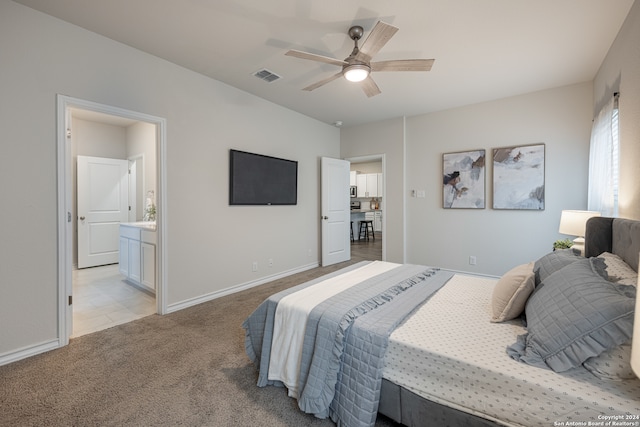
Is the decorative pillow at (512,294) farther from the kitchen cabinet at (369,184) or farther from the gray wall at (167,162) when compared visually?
the kitchen cabinet at (369,184)

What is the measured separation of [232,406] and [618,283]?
2148 millimetres

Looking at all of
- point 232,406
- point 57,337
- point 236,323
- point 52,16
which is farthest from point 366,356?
point 52,16

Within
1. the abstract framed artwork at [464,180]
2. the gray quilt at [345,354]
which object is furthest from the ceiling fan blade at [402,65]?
the abstract framed artwork at [464,180]

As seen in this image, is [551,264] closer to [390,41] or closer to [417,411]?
[417,411]

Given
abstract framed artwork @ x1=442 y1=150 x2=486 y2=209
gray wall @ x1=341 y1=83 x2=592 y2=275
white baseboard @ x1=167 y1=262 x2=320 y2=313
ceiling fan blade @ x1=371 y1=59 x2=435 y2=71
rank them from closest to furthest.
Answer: ceiling fan blade @ x1=371 y1=59 x2=435 y2=71 → white baseboard @ x1=167 y1=262 x2=320 y2=313 → gray wall @ x1=341 y1=83 x2=592 y2=275 → abstract framed artwork @ x1=442 y1=150 x2=486 y2=209

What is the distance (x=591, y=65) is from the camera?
303cm

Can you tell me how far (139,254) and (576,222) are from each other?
500cm

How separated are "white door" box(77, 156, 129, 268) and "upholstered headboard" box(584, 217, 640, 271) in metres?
6.95

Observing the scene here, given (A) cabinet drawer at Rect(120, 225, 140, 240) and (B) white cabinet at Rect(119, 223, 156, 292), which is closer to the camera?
(B) white cabinet at Rect(119, 223, 156, 292)

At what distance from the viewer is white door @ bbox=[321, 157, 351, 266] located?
→ 5.08 metres

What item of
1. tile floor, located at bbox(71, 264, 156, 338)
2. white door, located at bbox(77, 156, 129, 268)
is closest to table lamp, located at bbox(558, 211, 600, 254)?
tile floor, located at bbox(71, 264, 156, 338)

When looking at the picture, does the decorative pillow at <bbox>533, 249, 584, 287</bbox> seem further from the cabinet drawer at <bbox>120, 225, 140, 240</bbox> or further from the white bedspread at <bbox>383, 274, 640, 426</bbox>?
the cabinet drawer at <bbox>120, 225, 140, 240</bbox>

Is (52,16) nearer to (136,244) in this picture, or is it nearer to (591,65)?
(136,244)

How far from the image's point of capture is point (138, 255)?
146 inches
